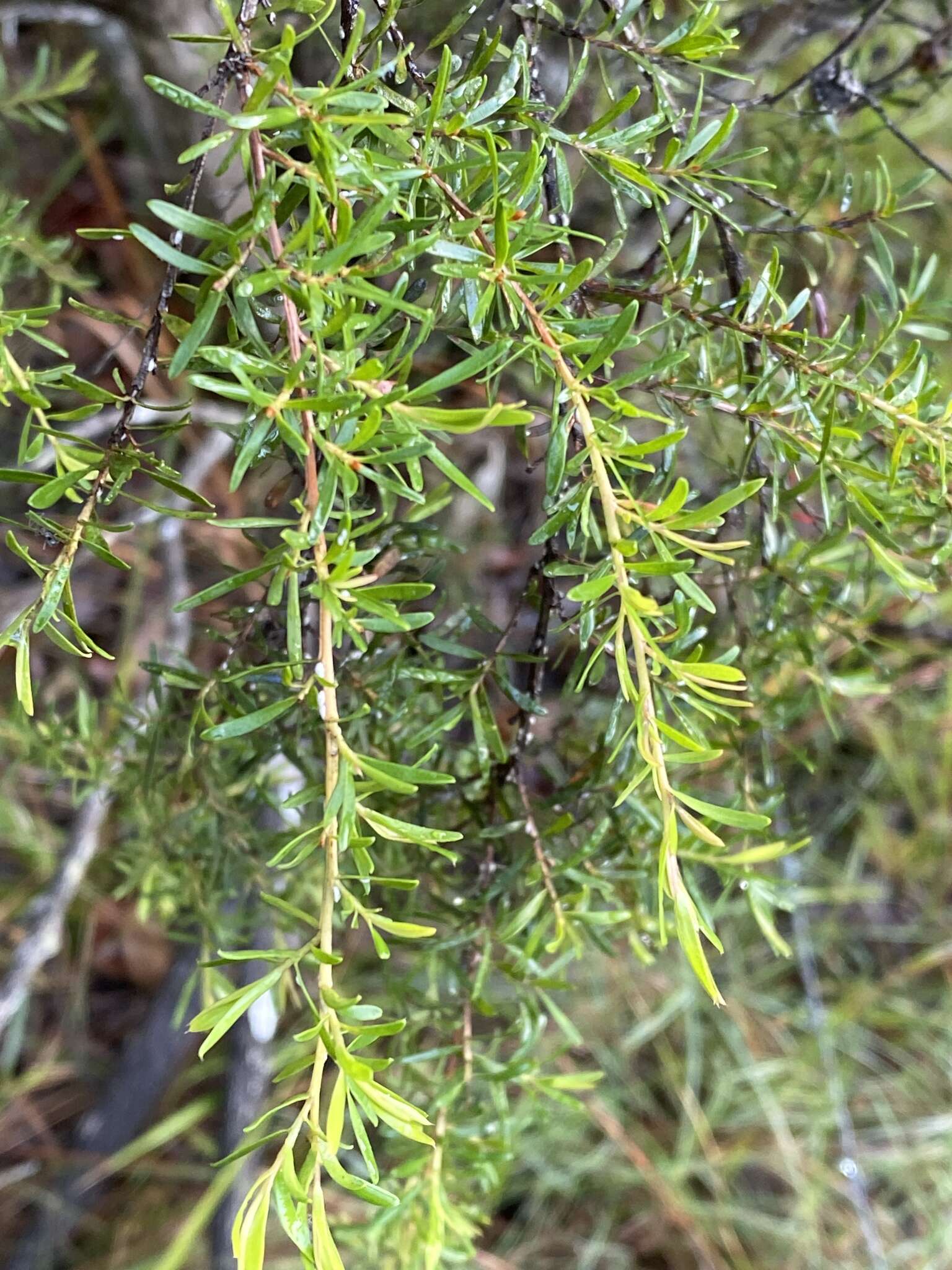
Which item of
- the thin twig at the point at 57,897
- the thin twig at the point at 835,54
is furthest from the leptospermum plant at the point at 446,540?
the thin twig at the point at 57,897

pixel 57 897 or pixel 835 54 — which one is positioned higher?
pixel 835 54

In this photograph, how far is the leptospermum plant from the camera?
0.22 meters

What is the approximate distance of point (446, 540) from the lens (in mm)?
346

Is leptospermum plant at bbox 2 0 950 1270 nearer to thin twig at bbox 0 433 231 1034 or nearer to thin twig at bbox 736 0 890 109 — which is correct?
thin twig at bbox 736 0 890 109

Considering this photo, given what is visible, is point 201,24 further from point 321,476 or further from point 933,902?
point 933,902

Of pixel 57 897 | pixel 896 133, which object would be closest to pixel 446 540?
pixel 896 133

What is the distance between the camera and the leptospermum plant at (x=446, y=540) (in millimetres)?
217

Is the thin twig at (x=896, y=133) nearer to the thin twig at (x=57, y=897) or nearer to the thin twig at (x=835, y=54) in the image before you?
the thin twig at (x=835, y=54)

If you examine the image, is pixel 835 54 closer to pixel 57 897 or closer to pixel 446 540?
pixel 446 540

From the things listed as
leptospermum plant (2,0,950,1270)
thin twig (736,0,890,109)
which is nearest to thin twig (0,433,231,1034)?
leptospermum plant (2,0,950,1270)

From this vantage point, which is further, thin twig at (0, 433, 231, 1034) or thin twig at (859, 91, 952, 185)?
thin twig at (0, 433, 231, 1034)

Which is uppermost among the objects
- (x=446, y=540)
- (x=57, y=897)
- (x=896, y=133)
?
(x=896, y=133)

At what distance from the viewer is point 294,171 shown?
21 cm

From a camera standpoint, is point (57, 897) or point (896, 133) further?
point (57, 897)
